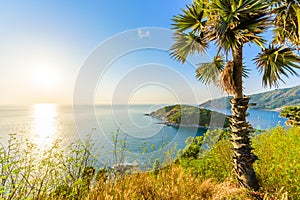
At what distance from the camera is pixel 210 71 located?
3830 millimetres

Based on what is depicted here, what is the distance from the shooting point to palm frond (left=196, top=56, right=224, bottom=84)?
379 cm

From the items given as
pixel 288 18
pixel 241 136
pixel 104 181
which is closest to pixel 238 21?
pixel 288 18

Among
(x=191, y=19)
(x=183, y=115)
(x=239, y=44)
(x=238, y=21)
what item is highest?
(x=191, y=19)

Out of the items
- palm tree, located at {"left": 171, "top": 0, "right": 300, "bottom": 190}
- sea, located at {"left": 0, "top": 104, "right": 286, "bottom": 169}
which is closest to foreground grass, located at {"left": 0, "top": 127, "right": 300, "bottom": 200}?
sea, located at {"left": 0, "top": 104, "right": 286, "bottom": 169}

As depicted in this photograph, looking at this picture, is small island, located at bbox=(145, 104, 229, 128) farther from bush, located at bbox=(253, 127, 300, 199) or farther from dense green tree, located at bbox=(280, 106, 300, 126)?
dense green tree, located at bbox=(280, 106, 300, 126)

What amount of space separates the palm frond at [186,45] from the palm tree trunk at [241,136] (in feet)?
2.73

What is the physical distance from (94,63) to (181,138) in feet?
12.5

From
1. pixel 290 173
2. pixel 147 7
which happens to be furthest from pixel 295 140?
pixel 147 7

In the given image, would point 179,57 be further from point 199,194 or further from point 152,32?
point 199,194

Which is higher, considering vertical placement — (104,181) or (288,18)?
(288,18)

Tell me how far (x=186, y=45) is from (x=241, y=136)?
2216mm

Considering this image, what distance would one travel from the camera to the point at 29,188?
2.54 m

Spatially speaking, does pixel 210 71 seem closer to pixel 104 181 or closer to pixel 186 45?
pixel 186 45

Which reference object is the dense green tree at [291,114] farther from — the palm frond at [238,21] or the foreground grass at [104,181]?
the palm frond at [238,21]
